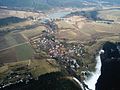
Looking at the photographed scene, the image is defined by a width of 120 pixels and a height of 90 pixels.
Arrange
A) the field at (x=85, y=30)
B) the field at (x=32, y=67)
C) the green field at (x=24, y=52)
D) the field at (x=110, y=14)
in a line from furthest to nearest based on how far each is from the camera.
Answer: the field at (x=110, y=14) < the field at (x=85, y=30) < the green field at (x=24, y=52) < the field at (x=32, y=67)

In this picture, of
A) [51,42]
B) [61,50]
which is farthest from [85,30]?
[61,50]

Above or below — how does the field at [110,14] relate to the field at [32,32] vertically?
above

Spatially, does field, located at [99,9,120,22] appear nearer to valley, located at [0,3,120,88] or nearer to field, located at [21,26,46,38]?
valley, located at [0,3,120,88]

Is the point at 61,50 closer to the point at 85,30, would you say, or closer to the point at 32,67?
the point at 32,67

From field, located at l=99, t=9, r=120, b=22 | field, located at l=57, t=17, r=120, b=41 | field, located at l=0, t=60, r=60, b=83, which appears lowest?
field, located at l=0, t=60, r=60, b=83

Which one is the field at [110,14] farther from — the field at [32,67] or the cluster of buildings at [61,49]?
the field at [32,67]

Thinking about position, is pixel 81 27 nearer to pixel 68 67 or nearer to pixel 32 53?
pixel 32 53

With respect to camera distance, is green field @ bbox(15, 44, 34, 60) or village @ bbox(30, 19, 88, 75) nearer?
village @ bbox(30, 19, 88, 75)

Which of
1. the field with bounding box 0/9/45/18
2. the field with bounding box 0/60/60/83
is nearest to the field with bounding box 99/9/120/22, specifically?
the field with bounding box 0/9/45/18

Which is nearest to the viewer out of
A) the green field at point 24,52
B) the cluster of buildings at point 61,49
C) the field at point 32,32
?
the cluster of buildings at point 61,49

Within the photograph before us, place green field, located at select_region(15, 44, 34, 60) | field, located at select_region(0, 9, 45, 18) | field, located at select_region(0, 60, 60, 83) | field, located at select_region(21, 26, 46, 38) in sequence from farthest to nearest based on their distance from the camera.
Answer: field, located at select_region(0, 9, 45, 18) < field, located at select_region(21, 26, 46, 38) < green field, located at select_region(15, 44, 34, 60) < field, located at select_region(0, 60, 60, 83)

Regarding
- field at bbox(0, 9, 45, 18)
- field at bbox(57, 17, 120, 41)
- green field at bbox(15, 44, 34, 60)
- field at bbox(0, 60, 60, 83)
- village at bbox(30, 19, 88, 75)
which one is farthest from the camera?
field at bbox(0, 9, 45, 18)

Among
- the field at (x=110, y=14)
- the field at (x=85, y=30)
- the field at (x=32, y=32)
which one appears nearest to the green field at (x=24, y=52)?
the field at (x=32, y=32)

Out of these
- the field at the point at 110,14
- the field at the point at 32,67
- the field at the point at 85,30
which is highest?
the field at the point at 110,14
